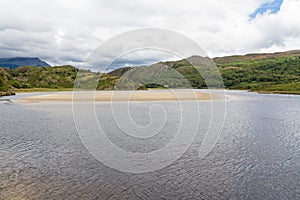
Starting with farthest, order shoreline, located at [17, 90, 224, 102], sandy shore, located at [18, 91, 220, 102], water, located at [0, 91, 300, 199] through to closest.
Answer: sandy shore, located at [18, 91, 220, 102] < shoreline, located at [17, 90, 224, 102] < water, located at [0, 91, 300, 199]

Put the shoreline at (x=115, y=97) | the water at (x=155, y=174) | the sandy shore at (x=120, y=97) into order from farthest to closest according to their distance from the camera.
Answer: the sandy shore at (x=120, y=97) < the shoreline at (x=115, y=97) < the water at (x=155, y=174)

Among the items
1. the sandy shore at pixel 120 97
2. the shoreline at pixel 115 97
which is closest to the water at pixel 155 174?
the shoreline at pixel 115 97

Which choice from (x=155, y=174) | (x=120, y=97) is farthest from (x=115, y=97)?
(x=155, y=174)

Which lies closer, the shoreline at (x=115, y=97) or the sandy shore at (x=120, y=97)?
the shoreline at (x=115, y=97)

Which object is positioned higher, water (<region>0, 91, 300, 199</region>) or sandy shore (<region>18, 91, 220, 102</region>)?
sandy shore (<region>18, 91, 220, 102</region>)

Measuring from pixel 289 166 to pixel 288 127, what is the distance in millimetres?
19310

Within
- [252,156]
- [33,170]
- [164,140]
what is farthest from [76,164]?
[252,156]

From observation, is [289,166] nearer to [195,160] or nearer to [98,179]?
[195,160]

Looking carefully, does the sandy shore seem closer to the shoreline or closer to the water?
the shoreline

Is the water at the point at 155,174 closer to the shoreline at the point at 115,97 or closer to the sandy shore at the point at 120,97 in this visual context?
the shoreline at the point at 115,97

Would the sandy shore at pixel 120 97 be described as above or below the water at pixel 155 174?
above

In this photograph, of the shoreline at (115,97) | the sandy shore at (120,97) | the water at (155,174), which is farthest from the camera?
the sandy shore at (120,97)

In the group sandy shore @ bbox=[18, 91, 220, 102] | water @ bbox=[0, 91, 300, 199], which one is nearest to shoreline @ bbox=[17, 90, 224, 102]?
sandy shore @ bbox=[18, 91, 220, 102]

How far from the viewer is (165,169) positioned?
1802 cm
